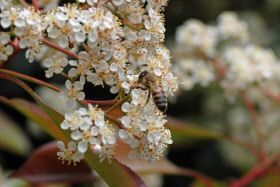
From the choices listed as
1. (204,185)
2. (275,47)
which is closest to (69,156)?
(204,185)

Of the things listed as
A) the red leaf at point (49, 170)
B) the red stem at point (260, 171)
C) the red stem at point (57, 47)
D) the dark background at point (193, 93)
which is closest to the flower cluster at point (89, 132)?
the red stem at point (57, 47)

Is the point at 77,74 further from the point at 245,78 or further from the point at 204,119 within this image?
the point at 204,119

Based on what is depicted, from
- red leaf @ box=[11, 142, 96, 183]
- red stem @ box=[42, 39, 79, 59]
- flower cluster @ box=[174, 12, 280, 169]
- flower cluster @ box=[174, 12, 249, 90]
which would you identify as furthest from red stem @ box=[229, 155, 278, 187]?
red stem @ box=[42, 39, 79, 59]

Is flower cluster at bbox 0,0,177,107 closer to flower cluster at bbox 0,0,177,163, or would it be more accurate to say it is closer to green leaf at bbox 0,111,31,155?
flower cluster at bbox 0,0,177,163

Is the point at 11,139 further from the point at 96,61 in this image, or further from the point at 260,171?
the point at 96,61

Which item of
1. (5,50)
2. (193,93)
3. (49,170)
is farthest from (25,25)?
(193,93)

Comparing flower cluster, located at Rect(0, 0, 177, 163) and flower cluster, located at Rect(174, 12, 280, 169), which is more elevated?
flower cluster, located at Rect(174, 12, 280, 169)
